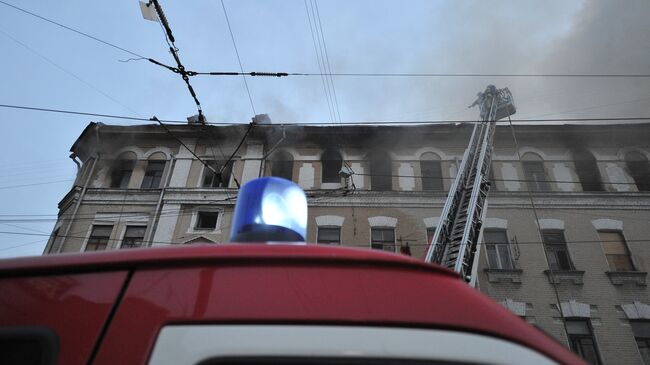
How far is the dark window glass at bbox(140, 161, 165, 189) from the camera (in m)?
14.2

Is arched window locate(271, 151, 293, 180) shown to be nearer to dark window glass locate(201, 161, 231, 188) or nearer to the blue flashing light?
dark window glass locate(201, 161, 231, 188)

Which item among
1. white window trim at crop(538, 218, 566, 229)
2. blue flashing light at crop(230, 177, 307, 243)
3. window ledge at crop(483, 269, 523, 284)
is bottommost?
blue flashing light at crop(230, 177, 307, 243)

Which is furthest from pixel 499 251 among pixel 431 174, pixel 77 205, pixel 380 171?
pixel 77 205

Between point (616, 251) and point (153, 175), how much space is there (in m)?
16.8

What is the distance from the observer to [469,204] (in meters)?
8.31

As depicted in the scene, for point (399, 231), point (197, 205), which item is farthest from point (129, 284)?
point (197, 205)

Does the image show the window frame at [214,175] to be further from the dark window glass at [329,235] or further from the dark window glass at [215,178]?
the dark window glass at [329,235]

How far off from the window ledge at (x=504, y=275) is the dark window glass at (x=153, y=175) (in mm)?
12337

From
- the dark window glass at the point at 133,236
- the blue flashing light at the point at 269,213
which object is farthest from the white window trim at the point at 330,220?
the blue flashing light at the point at 269,213

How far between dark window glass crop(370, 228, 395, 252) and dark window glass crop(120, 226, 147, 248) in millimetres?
8183

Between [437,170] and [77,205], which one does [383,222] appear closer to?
[437,170]

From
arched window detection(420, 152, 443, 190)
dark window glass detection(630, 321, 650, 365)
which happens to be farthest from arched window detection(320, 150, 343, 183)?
dark window glass detection(630, 321, 650, 365)

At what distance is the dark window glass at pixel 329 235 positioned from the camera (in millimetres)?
12630

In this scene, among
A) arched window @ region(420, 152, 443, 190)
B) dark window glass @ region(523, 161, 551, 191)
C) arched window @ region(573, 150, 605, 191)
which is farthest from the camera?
arched window @ region(420, 152, 443, 190)
